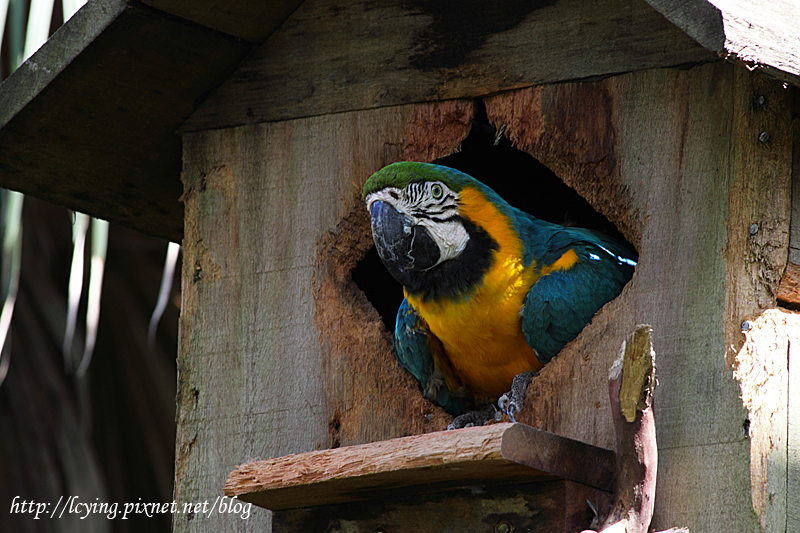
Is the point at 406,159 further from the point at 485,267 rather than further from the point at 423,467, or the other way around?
the point at 423,467

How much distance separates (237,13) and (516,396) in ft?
4.85

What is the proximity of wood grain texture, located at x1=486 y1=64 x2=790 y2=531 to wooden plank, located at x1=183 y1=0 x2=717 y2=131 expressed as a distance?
11cm

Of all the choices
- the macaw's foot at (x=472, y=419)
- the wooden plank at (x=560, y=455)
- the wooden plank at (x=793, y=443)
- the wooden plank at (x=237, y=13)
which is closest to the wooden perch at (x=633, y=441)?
the wooden plank at (x=560, y=455)

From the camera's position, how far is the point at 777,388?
96.0 inches

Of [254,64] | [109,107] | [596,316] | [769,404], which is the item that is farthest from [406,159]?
[769,404]

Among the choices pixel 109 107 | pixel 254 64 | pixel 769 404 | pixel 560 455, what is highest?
pixel 254 64

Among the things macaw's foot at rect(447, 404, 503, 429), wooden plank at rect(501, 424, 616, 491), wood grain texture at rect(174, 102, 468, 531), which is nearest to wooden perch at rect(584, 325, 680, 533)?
wooden plank at rect(501, 424, 616, 491)

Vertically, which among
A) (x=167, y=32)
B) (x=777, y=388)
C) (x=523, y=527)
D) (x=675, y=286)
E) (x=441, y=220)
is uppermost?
(x=167, y=32)

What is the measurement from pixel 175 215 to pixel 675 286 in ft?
6.71

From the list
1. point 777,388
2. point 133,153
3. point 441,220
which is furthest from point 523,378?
point 133,153

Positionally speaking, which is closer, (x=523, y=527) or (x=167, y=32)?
(x=523, y=527)

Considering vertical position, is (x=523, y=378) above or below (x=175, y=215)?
below

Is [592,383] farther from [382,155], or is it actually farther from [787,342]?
[382,155]

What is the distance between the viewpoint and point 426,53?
10.3 ft
